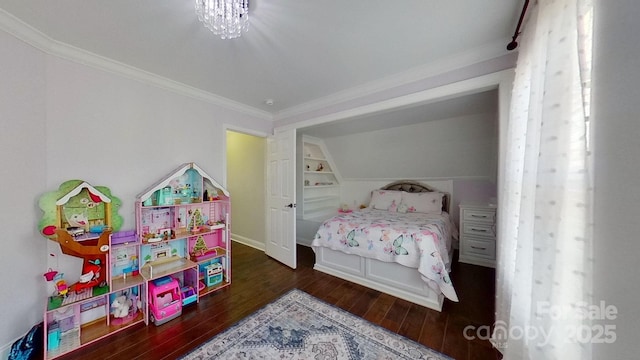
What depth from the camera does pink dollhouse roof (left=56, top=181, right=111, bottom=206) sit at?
1711mm

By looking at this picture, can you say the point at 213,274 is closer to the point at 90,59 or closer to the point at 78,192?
the point at 78,192

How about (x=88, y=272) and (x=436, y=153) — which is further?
(x=436, y=153)

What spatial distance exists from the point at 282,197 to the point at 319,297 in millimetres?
1565

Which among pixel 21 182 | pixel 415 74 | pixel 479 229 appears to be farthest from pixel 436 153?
pixel 21 182

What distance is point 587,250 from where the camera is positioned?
0.73 m

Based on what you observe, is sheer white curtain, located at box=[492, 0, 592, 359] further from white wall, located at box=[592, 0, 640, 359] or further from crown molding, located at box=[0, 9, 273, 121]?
crown molding, located at box=[0, 9, 273, 121]

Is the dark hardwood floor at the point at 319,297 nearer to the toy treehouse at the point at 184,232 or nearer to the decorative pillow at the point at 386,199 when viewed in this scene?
the toy treehouse at the point at 184,232

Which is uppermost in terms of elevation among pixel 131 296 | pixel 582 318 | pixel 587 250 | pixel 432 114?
pixel 432 114

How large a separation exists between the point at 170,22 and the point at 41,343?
2652 mm

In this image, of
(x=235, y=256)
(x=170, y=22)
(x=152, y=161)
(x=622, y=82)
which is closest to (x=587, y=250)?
(x=622, y=82)

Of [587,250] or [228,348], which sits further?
[228,348]

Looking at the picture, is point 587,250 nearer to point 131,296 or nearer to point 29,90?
point 131,296

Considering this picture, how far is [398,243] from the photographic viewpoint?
2439mm

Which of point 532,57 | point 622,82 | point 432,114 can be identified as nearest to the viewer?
point 622,82
